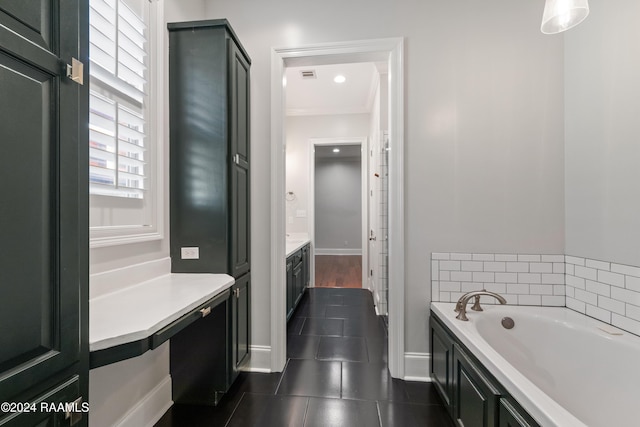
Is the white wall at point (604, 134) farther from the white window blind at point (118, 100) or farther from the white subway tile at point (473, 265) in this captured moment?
the white window blind at point (118, 100)

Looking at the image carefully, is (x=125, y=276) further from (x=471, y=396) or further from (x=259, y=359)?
(x=471, y=396)

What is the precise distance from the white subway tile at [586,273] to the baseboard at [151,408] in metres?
2.89

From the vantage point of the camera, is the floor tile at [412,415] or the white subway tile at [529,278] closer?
the floor tile at [412,415]

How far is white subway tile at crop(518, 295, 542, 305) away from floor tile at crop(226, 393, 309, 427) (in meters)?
1.73

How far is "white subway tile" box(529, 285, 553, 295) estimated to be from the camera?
2.08 metres

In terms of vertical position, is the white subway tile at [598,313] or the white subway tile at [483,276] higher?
the white subway tile at [483,276]

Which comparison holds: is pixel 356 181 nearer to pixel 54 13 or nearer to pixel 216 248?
pixel 216 248

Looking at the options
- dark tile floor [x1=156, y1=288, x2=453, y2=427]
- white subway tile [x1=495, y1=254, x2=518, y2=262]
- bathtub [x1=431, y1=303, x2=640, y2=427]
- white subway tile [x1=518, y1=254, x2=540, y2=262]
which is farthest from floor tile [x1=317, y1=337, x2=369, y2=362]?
white subway tile [x1=518, y1=254, x2=540, y2=262]

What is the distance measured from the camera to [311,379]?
2.10m

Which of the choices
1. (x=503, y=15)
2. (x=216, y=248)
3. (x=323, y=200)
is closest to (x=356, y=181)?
(x=323, y=200)

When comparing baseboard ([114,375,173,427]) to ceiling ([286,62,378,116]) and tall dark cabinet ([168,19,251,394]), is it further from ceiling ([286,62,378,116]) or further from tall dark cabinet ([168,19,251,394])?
ceiling ([286,62,378,116])

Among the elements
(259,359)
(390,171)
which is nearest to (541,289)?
(390,171)

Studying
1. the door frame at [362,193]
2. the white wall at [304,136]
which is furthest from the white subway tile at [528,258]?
the white wall at [304,136]

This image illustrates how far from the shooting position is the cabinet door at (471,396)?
1.27 m
